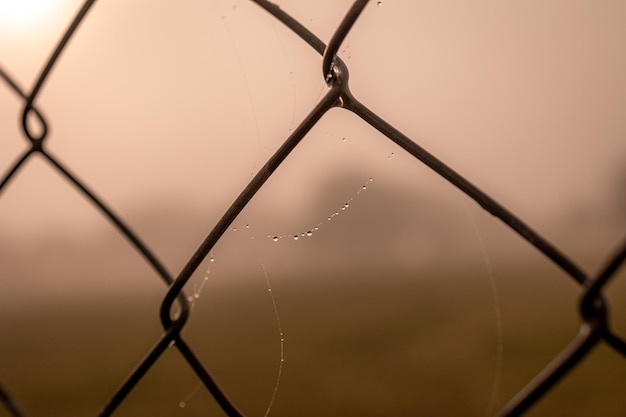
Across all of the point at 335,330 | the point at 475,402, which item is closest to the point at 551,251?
the point at 475,402

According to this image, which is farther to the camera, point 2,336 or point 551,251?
point 2,336

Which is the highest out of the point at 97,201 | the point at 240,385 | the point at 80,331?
the point at 97,201

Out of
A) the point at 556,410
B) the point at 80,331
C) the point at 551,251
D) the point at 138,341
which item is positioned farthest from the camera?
the point at 80,331

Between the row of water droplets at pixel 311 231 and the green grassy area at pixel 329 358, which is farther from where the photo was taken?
the green grassy area at pixel 329 358

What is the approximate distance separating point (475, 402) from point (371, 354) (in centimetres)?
78

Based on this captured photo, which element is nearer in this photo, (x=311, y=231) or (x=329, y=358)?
(x=311, y=231)

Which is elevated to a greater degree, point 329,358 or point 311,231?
point 311,231

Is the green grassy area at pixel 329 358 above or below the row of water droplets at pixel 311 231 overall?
below

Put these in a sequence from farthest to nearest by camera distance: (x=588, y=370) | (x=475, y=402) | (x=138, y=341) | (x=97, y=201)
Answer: (x=138, y=341)
(x=588, y=370)
(x=475, y=402)
(x=97, y=201)

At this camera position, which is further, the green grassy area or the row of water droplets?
the green grassy area

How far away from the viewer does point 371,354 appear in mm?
2812

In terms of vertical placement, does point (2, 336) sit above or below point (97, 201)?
below

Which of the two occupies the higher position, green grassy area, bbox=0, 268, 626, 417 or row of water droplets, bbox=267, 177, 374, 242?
row of water droplets, bbox=267, 177, 374, 242

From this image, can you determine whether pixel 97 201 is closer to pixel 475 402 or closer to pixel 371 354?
pixel 475 402
